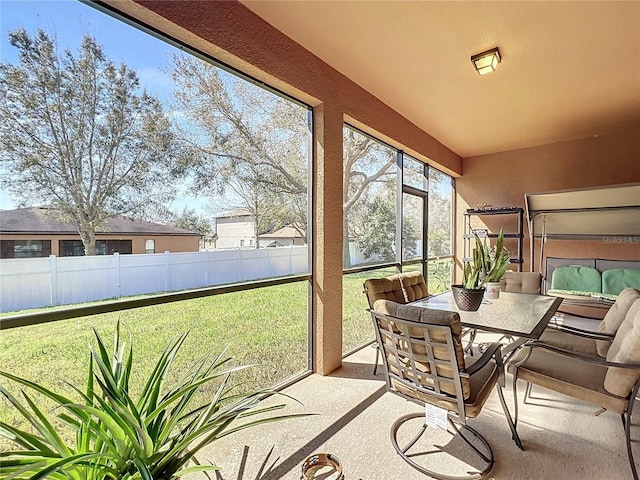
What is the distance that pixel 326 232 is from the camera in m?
2.81

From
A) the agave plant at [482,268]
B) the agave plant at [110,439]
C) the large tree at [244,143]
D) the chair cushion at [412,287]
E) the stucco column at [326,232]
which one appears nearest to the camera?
the agave plant at [110,439]

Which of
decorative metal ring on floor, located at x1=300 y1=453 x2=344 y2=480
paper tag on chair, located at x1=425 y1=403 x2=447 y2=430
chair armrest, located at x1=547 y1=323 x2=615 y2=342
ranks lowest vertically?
paper tag on chair, located at x1=425 y1=403 x2=447 y2=430

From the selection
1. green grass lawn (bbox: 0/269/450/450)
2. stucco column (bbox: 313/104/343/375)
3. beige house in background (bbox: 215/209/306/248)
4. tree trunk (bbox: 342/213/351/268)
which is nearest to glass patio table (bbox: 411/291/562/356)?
stucco column (bbox: 313/104/343/375)

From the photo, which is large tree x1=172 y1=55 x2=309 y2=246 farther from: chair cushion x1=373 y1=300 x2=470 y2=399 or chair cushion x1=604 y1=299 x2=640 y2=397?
chair cushion x1=604 y1=299 x2=640 y2=397

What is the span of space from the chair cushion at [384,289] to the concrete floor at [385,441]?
30.7 inches

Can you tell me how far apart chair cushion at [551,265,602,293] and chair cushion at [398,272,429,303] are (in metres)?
Answer: 2.62

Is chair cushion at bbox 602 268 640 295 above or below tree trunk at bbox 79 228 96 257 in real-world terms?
below

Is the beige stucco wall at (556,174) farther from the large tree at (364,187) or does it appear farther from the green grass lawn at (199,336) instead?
the green grass lawn at (199,336)

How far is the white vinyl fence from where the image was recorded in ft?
4.65

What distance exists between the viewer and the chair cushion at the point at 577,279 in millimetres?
4195

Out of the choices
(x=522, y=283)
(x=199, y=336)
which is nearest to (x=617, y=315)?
(x=522, y=283)

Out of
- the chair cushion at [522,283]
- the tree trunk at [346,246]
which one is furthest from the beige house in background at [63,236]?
the chair cushion at [522,283]

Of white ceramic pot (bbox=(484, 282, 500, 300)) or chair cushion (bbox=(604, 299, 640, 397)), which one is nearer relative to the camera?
chair cushion (bbox=(604, 299, 640, 397))

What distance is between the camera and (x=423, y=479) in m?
1.62
